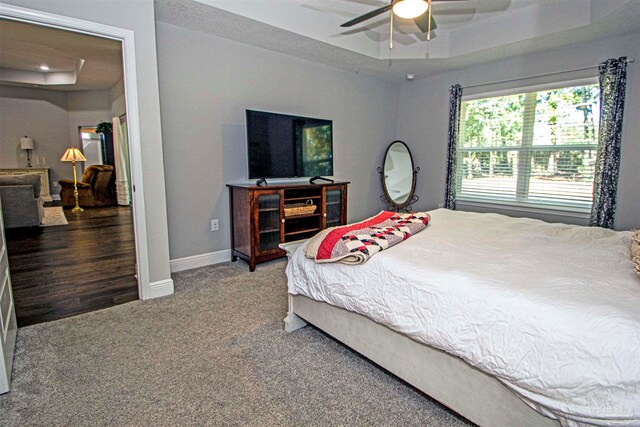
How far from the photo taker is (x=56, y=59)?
623cm

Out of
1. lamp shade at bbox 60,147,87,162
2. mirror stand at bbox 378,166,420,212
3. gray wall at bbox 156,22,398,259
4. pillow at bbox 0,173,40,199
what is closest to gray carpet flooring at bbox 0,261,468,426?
gray wall at bbox 156,22,398,259

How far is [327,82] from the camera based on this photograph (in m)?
4.52

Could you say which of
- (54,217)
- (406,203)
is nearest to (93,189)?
(54,217)

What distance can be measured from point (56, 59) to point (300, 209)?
588 cm

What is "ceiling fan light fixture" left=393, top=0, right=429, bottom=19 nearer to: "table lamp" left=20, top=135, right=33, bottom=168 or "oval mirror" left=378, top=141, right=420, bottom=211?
"oval mirror" left=378, top=141, right=420, bottom=211

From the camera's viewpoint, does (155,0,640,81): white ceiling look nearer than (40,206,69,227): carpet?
Yes

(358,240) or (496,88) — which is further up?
(496,88)

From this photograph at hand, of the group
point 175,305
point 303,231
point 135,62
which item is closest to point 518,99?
point 303,231

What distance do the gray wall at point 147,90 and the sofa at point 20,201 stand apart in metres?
3.92

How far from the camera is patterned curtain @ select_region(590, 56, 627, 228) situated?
3441 millimetres

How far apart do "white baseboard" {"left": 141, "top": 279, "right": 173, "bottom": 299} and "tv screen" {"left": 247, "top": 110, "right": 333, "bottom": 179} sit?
1334 mm

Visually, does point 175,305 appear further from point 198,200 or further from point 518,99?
point 518,99

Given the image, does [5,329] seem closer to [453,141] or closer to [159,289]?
[159,289]

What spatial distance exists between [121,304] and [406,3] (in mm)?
3042
